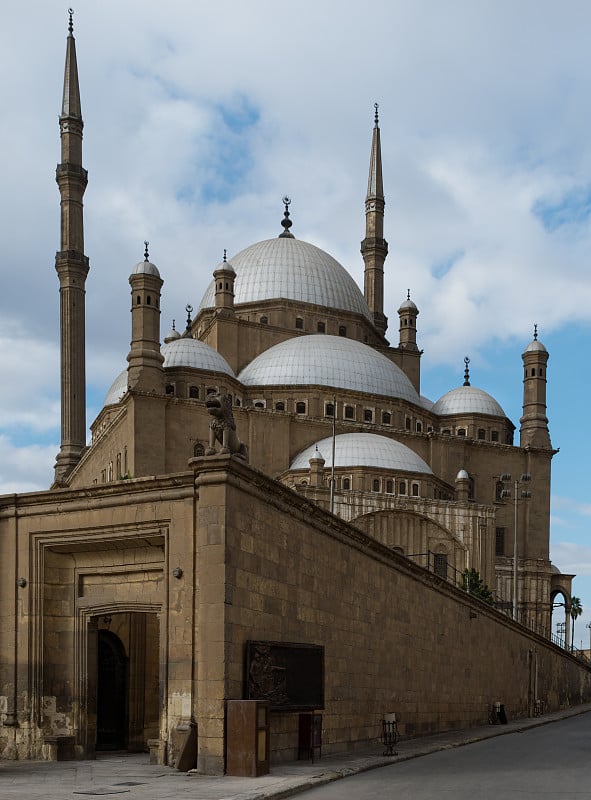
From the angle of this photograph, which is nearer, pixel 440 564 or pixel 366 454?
pixel 440 564

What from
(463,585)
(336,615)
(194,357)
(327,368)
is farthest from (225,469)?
(327,368)

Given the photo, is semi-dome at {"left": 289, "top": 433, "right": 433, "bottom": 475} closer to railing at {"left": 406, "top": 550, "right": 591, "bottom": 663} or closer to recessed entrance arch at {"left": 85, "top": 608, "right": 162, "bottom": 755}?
railing at {"left": 406, "top": 550, "right": 591, "bottom": 663}

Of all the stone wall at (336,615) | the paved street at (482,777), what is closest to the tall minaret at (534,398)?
the stone wall at (336,615)

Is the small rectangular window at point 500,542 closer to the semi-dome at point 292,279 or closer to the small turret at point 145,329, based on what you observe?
the semi-dome at point 292,279

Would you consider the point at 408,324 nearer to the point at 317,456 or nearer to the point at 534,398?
the point at 534,398

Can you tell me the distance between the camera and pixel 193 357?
5609cm

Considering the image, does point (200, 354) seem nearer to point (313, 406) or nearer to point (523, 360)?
point (313, 406)

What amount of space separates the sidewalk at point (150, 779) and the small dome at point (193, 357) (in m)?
39.2

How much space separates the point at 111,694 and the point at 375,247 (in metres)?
56.7

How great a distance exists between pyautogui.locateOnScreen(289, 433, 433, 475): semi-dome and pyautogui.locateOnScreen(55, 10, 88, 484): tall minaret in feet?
39.6

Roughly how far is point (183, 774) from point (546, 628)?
47408mm

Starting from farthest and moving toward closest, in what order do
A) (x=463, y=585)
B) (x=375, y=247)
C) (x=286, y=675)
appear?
(x=375, y=247) < (x=463, y=585) < (x=286, y=675)

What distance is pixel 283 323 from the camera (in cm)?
6619

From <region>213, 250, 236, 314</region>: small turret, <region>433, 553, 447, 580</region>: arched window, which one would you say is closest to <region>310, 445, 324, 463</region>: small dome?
<region>433, 553, 447, 580</region>: arched window
